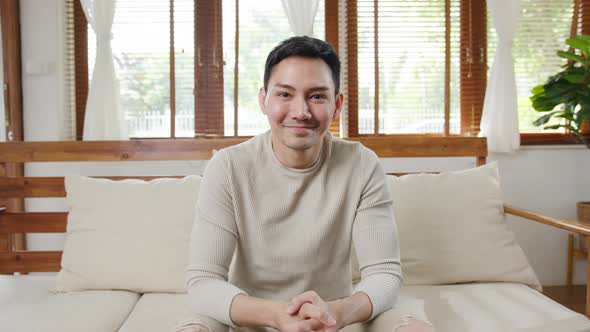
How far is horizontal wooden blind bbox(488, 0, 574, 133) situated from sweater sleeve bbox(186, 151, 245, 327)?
98.6 inches

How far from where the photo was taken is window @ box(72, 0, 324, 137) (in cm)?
323

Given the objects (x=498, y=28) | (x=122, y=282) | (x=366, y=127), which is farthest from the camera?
(x=366, y=127)

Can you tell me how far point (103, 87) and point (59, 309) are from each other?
1.70 meters

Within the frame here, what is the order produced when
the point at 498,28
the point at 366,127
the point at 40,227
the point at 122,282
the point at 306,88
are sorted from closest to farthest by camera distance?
the point at 306,88
the point at 122,282
the point at 40,227
the point at 498,28
the point at 366,127

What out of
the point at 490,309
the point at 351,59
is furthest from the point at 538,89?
the point at 490,309

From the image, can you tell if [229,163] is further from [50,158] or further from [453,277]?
[50,158]

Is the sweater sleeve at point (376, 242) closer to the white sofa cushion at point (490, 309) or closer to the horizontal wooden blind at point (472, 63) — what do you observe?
the white sofa cushion at point (490, 309)

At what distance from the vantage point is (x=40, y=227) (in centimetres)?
222

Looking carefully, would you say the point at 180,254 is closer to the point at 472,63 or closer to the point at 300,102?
the point at 300,102

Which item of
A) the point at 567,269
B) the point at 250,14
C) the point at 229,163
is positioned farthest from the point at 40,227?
the point at 567,269

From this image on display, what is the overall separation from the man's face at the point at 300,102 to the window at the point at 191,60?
6.43 ft

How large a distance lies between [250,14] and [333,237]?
221 cm

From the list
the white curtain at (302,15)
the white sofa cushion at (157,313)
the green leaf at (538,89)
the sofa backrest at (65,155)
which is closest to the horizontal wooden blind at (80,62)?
the sofa backrest at (65,155)

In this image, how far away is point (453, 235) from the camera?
1951 mm
